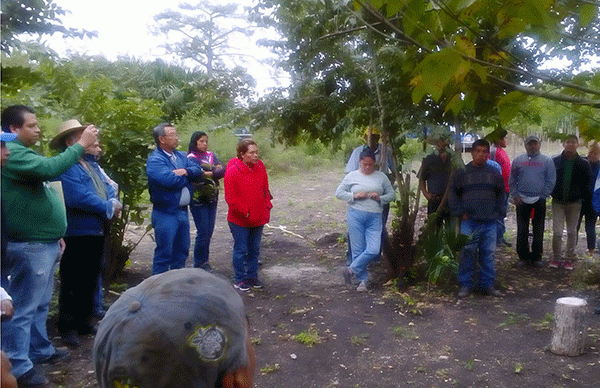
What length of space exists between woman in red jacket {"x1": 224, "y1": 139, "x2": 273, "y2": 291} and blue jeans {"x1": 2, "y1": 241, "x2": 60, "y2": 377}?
258 cm

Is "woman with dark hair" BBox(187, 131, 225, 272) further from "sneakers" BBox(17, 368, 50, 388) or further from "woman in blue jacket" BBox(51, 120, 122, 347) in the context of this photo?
"sneakers" BBox(17, 368, 50, 388)

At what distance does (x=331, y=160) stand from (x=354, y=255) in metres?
16.9

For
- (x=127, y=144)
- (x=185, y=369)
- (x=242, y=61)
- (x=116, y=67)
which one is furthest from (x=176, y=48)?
(x=185, y=369)

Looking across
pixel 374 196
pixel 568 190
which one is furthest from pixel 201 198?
pixel 568 190

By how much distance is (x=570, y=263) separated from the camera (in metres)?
7.97

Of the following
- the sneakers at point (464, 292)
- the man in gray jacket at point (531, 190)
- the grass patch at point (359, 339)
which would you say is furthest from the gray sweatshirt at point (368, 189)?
the man in gray jacket at point (531, 190)

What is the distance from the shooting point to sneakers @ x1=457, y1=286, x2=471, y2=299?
649 centimetres

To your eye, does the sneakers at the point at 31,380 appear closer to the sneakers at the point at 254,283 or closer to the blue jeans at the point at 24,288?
the blue jeans at the point at 24,288

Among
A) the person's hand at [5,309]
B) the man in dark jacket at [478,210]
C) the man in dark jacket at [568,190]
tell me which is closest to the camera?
the person's hand at [5,309]

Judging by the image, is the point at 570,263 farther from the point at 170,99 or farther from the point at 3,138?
the point at 170,99

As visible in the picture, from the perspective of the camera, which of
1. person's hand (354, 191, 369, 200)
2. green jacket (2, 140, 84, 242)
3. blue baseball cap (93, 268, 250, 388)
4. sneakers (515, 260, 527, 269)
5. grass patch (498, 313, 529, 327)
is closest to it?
blue baseball cap (93, 268, 250, 388)

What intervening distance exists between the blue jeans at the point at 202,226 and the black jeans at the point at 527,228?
4.32 meters

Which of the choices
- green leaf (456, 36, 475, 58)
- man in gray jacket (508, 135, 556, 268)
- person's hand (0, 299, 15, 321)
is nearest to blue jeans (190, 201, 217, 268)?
man in gray jacket (508, 135, 556, 268)

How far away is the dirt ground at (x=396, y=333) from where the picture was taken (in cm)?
454
